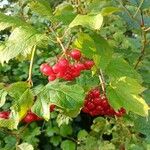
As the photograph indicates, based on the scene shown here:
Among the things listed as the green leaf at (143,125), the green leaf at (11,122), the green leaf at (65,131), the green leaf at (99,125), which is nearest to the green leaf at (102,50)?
the green leaf at (11,122)

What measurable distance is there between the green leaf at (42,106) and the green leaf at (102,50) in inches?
6.5

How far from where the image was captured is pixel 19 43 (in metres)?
1.15

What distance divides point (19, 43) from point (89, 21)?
19 centimetres

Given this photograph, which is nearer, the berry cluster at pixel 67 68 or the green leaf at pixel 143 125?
the berry cluster at pixel 67 68

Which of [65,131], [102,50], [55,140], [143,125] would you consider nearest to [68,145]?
[65,131]

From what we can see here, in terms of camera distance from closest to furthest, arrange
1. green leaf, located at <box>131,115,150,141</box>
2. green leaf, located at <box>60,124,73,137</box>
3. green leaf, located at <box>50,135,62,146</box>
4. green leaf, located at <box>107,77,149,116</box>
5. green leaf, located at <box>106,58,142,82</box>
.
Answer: green leaf, located at <box>107,77,149,116</box> < green leaf, located at <box>106,58,142,82</box> < green leaf, located at <box>131,115,150,141</box> < green leaf, located at <box>60,124,73,137</box> < green leaf, located at <box>50,135,62,146</box>

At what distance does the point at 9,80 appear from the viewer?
361 centimetres

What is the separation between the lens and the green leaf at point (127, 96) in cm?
125

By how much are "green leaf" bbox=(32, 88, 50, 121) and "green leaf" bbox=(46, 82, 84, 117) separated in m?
0.02

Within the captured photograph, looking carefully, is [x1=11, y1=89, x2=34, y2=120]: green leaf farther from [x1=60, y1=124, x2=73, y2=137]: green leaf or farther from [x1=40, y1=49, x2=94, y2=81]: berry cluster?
[x1=60, y1=124, x2=73, y2=137]: green leaf

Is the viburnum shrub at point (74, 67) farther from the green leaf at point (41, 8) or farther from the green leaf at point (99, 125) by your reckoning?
the green leaf at point (99, 125)

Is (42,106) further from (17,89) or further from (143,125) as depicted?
(143,125)

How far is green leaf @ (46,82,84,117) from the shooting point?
118 cm

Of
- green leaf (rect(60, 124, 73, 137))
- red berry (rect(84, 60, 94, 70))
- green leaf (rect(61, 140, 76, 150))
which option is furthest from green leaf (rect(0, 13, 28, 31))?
green leaf (rect(60, 124, 73, 137))
